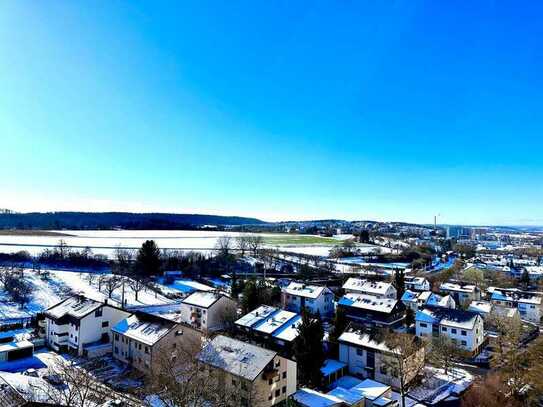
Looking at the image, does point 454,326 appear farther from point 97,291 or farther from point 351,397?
point 97,291

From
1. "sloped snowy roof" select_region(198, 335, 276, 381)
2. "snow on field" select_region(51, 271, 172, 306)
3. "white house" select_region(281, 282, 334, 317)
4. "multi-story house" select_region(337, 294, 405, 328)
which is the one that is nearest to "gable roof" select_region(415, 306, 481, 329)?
"multi-story house" select_region(337, 294, 405, 328)

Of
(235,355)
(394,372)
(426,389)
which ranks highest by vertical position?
(235,355)

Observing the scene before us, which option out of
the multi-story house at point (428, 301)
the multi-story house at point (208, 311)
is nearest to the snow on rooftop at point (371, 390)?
the multi-story house at point (208, 311)

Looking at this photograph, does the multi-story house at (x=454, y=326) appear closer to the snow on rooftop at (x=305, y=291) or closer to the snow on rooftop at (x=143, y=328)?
the snow on rooftop at (x=305, y=291)

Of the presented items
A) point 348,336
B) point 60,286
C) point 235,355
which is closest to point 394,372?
point 348,336

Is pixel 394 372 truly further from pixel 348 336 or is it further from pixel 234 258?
pixel 234 258

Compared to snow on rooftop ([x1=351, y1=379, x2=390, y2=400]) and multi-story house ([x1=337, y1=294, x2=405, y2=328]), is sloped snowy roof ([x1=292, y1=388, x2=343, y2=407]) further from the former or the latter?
multi-story house ([x1=337, y1=294, x2=405, y2=328])
